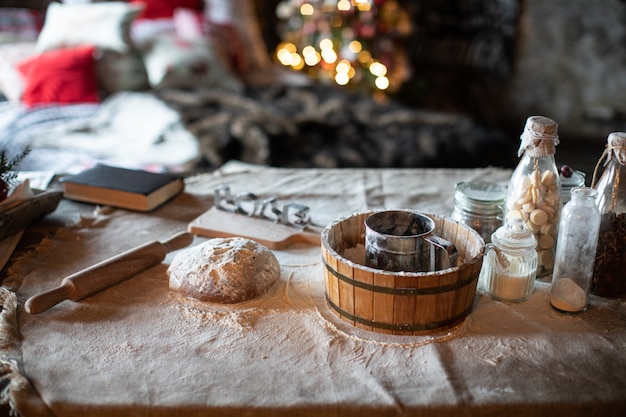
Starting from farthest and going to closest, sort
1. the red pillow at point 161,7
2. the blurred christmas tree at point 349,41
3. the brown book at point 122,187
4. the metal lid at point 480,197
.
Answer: the blurred christmas tree at point 349,41 → the red pillow at point 161,7 → the brown book at point 122,187 → the metal lid at point 480,197

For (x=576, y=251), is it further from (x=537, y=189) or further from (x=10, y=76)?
(x=10, y=76)

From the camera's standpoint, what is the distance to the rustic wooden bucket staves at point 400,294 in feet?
2.82

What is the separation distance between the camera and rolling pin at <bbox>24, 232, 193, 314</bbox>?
0.97 m

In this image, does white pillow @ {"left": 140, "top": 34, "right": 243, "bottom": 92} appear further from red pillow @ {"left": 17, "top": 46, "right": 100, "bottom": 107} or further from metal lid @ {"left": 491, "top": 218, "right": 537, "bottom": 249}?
metal lid @ {"left": 491, "top": 218, "right": 537, "bottom": 249}

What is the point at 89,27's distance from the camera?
2.96 meters

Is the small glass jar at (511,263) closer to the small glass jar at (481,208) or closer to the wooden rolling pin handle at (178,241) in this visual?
the small glass jar at (481,208)

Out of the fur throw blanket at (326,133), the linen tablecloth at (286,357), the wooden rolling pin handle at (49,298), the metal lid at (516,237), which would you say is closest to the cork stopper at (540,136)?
the metal lid at (516,237)

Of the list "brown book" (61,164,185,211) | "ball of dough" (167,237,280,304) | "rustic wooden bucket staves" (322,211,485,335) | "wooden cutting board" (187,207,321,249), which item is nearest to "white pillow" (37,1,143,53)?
"brown book" (61,164,185,211)

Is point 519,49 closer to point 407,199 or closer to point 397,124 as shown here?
point 397,124

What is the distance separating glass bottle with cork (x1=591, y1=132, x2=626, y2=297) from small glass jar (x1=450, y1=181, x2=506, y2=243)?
0.18 m

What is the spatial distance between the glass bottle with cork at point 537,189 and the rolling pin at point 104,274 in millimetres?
636

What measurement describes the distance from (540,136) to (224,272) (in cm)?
56

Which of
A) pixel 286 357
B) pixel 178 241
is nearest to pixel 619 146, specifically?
pixel 286 357

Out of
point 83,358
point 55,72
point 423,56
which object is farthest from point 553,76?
point 83,358
